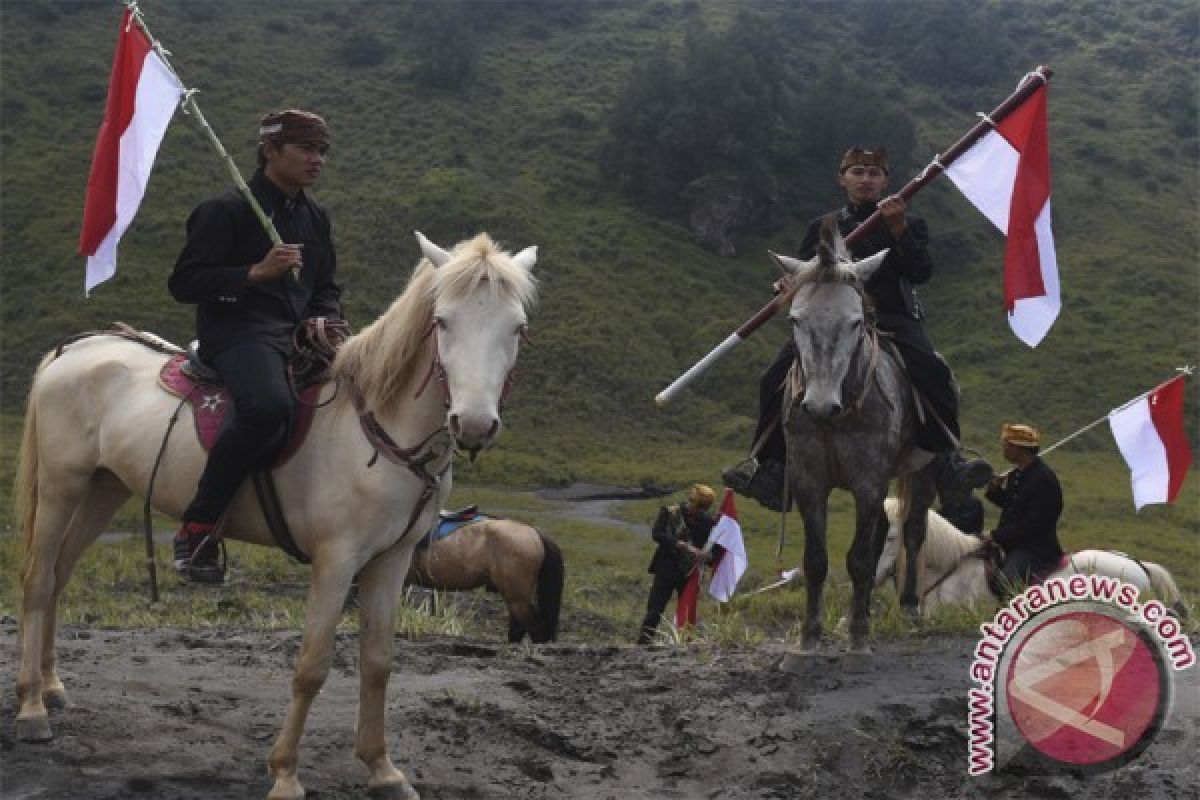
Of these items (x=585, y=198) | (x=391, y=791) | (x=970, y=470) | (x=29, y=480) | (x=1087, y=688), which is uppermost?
(x=585, y=198)

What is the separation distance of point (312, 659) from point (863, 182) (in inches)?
189

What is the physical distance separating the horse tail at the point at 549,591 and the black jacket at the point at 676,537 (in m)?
1.40

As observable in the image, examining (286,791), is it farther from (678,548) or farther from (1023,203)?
(678,548)

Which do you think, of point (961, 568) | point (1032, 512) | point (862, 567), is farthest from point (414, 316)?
point (961, 568)

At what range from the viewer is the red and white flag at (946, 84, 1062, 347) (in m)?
8.19

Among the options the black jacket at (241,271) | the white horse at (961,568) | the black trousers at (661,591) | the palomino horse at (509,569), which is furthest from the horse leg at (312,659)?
the black trousers at (661,591)

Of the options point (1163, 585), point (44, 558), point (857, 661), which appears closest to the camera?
point (44, 558)

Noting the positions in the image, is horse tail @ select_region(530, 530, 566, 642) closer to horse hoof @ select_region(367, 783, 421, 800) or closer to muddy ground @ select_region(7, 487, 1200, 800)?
muddy ground @ select_region(7, 487, 1200, 800)

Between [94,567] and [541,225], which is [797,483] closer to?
[94,567]

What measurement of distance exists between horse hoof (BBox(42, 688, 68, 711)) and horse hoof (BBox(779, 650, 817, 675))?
157 inches

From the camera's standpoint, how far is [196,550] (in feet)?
18.4

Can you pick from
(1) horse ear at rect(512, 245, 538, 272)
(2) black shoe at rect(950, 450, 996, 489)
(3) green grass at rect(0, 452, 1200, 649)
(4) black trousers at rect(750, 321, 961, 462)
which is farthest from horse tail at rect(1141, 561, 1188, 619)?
(1) horse ear at rect(512, 245, 538, 272)

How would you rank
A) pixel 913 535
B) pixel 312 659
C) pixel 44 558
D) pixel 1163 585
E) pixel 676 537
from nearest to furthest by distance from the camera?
pixel 312 659, pixel 44 558, pixel 913 535, pixel 1163 585, pixel 676 537

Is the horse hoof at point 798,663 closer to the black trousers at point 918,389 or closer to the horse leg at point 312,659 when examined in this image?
the black trousers at point 918,389
